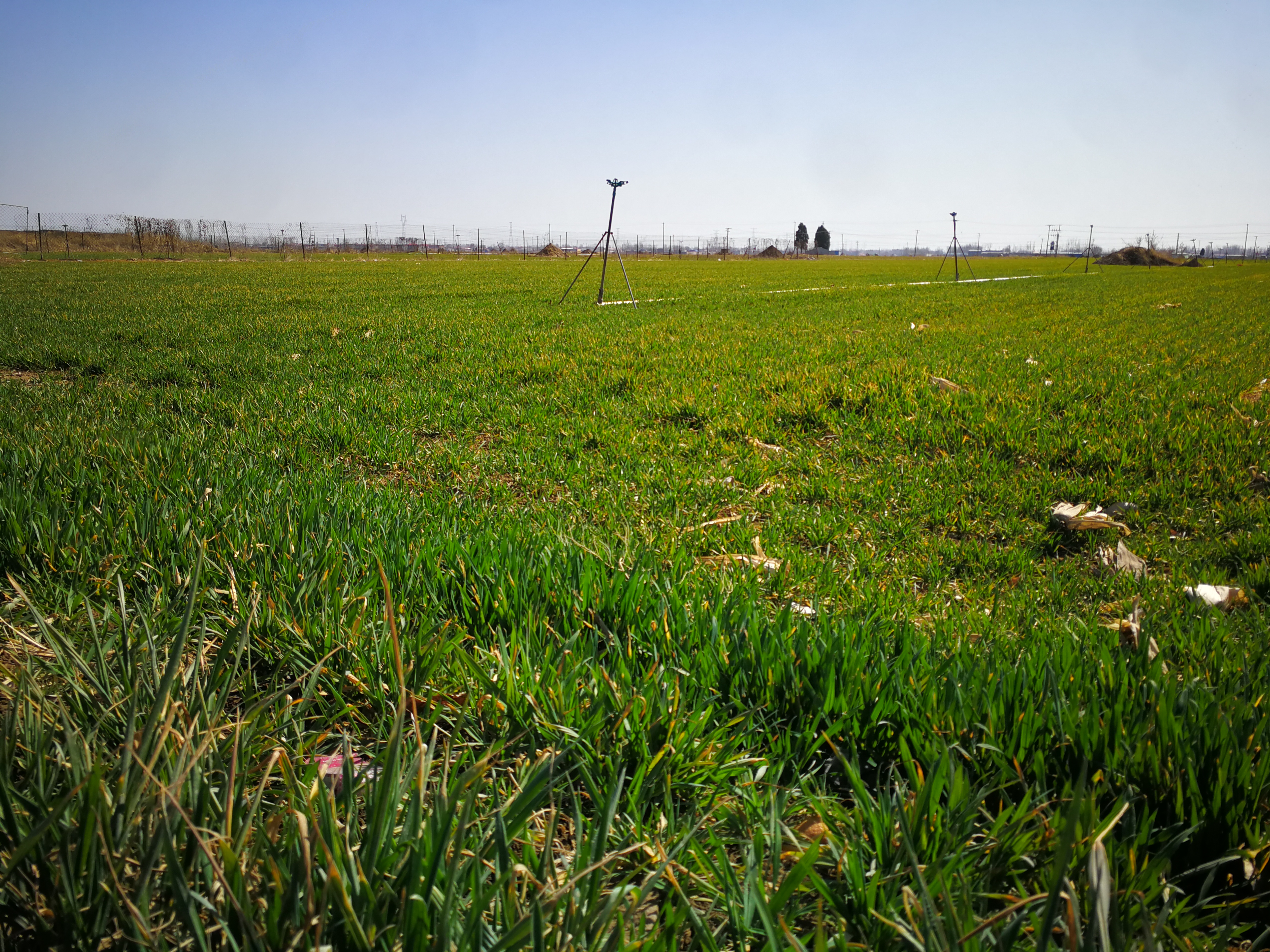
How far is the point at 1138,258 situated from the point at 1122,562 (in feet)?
266

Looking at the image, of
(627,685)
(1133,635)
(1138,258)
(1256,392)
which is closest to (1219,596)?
(1133,635)

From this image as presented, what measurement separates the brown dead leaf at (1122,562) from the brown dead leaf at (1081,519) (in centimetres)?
23

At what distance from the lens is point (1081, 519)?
337 cm

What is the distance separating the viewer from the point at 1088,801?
1.05 meters

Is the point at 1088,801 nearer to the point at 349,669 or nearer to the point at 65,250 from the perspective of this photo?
the point at 349,669

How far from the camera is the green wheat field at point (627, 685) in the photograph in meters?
0.91

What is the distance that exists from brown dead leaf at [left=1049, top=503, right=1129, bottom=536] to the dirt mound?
251 ft

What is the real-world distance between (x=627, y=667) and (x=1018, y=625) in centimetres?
148

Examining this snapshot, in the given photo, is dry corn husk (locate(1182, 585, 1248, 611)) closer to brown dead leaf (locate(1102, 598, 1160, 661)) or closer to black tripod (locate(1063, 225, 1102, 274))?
brown dead leaf (locate(1102, 598, 1160, 661))

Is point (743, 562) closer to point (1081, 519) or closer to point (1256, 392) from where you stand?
point (1081, 519)

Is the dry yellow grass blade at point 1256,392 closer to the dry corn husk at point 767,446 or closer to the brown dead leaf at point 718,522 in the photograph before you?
the dry corn husk at point 767,446

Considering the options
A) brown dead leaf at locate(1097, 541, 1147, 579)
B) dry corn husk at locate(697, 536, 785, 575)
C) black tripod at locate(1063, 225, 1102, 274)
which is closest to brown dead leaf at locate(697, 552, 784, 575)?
dry corn husk at locate(697, 536, 785, 575)

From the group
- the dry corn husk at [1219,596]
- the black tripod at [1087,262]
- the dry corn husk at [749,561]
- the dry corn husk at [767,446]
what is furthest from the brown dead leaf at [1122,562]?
the black tripod at [1087,262]

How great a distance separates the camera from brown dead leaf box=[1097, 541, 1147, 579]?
2.90m
